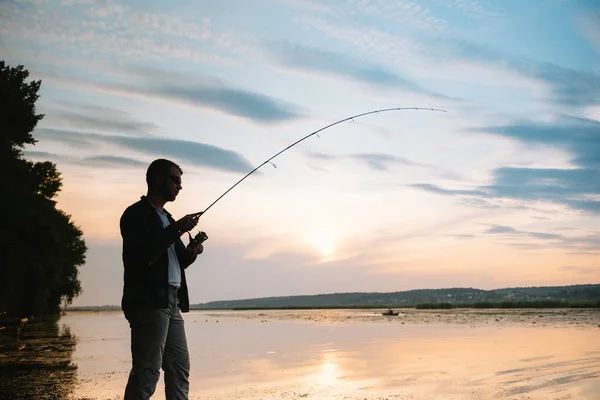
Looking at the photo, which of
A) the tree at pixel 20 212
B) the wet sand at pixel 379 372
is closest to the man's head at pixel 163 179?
the wet sand at pixel 379 372

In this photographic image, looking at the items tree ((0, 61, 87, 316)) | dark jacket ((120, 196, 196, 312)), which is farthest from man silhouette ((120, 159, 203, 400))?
tree ((0, 61, 87, 316))

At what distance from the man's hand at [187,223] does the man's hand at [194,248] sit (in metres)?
0.45

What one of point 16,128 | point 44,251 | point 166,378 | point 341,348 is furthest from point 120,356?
point 16,128

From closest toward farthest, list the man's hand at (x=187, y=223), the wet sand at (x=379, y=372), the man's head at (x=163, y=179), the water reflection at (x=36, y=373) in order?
the man's hand at (x=187, y=223) < the man's head at (x=163, y=179) < the water reflection at (x=36, y=373) < the wet sand at (x=379, y=372)

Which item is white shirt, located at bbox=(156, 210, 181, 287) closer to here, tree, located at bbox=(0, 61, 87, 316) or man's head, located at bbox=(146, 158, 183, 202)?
man's head, located at bbox=(146, 158, 183, 202)

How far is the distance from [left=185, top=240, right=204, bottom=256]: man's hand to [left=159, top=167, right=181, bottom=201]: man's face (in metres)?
0.44

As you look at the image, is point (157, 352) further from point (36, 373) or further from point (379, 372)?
point (379, 372)

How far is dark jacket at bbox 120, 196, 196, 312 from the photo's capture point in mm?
5016

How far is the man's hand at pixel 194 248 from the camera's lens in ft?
18.4

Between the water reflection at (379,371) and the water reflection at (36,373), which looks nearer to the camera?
the water reflection at (36,373)

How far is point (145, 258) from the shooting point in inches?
198

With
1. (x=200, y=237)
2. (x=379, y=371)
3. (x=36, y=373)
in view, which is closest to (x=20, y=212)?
(x=36, y=373)

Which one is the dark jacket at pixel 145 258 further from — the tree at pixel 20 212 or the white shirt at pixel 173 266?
the tree at pixel 20 212

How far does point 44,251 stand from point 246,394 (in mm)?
22784
